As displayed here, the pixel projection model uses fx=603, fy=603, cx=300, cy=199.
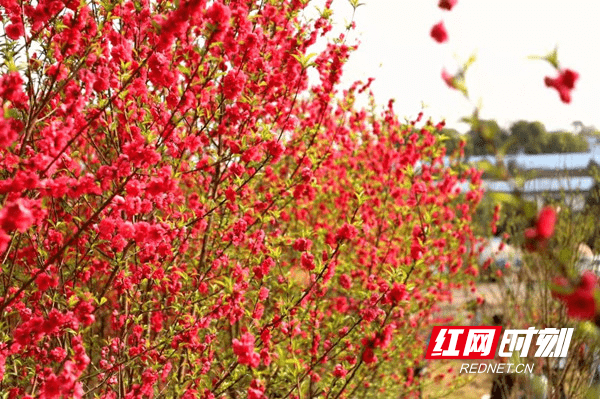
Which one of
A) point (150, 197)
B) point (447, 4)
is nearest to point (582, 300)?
point (447, 4)

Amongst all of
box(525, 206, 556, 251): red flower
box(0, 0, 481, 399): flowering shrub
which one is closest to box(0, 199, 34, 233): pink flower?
box(0, 0, 481, 399): flowering shrub

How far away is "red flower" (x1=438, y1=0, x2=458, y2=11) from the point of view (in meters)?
1.51

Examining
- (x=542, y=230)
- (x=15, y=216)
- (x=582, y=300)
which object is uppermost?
(x=15, y=216)

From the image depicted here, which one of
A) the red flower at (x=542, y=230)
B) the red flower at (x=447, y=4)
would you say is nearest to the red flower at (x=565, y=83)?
the red flower at (x=447, y=4)

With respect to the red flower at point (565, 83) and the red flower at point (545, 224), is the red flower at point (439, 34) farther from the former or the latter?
the red flower at point (545, 224)

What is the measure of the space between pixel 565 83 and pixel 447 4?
351 mm

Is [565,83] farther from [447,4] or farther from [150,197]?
[150,197]

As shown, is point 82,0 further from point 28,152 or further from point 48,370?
point 48,370

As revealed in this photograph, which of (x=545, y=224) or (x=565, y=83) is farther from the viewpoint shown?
(x=565, y=83)

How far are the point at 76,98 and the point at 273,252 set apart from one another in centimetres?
172

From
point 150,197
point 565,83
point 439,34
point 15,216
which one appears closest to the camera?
point 565,83

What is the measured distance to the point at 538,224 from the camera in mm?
1207

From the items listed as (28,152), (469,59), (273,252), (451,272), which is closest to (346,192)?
(451,272)

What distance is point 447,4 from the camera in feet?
4.98
